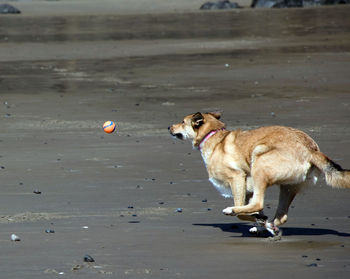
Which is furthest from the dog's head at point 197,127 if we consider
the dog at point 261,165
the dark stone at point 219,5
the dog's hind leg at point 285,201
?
the dark stone at point 219,5

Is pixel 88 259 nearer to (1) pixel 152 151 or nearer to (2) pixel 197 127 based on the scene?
(2) pixel 197 127

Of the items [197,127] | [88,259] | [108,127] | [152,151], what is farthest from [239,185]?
[108,127]

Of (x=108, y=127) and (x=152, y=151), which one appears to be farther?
(x=108, y=127)

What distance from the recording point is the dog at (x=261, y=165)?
802cm

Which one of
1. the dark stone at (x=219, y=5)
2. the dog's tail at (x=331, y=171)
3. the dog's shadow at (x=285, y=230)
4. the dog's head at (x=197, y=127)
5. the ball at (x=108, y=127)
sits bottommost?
the dog's shadow at (x=285, y=230)

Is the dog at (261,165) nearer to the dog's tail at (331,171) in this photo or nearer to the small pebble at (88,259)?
the dog's tail at (331,171)

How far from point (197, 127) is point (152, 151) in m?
3.78

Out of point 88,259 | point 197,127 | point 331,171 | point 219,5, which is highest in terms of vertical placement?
point 219,5

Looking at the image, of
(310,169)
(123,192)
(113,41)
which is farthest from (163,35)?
(310,169)

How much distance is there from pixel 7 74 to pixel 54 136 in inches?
364

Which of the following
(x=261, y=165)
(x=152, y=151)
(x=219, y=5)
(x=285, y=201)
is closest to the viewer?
(x=261, y=165)

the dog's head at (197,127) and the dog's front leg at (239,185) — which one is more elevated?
the dog's head at (197,127)

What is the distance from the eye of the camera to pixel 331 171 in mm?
7961

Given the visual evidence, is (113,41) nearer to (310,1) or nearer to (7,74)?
(7,74)
